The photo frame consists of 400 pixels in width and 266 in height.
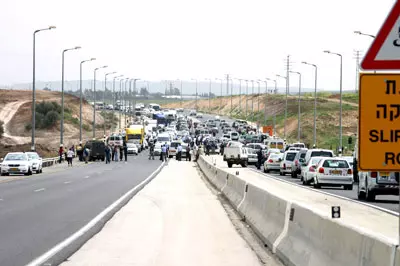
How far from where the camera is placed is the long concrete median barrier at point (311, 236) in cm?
829

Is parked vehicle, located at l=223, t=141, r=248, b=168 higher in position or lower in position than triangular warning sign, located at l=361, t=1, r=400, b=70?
lower

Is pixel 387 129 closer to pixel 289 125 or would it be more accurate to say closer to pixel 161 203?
pixel 161 203

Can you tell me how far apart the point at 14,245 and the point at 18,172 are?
38304 mm

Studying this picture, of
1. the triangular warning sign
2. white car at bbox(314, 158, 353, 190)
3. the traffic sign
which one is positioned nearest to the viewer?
the triangular warning sign

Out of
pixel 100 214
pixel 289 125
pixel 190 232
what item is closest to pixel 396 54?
pixel 190 232

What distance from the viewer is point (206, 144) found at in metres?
103

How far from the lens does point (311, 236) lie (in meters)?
12.2

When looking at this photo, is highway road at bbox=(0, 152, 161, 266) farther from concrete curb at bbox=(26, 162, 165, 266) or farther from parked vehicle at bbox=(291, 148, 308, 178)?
parked vehicle at bbox=(291, 148, 308, 178)

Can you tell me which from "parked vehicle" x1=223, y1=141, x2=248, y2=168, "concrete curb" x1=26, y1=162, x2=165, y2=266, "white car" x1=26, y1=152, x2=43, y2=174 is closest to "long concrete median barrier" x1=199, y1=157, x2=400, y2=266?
"concrete curb" x1=26, y1=162, x2=165, y2=266

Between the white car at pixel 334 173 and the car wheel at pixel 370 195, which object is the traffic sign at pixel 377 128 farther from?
the white car at pixel 334 173

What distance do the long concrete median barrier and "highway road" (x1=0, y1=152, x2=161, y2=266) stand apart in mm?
3943

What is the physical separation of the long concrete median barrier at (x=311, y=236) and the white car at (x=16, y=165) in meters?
32.8

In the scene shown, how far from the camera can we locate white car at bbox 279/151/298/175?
60.0 m

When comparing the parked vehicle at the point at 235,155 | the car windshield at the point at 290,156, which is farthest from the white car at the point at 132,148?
the car windshield at the point at 290,156
